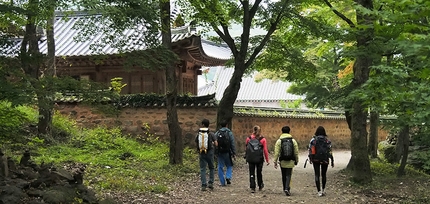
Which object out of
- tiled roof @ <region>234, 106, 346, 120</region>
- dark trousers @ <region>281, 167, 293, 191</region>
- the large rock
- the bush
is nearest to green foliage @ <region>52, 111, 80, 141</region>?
tiled roof @ <region>234, 106, 346, 120</region>

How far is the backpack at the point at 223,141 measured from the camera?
1096 centimetres

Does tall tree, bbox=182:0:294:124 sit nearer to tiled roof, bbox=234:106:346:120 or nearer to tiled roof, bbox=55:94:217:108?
tiled roof, bbox=55:94:217:108

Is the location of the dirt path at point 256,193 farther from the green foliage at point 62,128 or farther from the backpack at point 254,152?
the green foliage at point 62,128

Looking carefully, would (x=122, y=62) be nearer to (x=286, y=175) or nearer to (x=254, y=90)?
(x=286, y=175)

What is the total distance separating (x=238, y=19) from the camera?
16062 millimetres

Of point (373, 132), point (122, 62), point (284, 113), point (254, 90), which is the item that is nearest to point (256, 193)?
point (373, 132)

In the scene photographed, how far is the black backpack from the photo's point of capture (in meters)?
10.3

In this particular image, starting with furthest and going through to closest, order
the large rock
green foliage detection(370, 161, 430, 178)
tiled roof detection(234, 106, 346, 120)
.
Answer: tiled roof detection(234, 106, 346, 120)
green foliage detection(370, 161, 430, 178)
the large rock

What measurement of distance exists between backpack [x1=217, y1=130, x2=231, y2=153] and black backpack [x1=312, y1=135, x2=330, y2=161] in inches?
82.5

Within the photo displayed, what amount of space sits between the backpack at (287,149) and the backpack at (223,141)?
1.44 meters

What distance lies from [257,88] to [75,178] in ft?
144

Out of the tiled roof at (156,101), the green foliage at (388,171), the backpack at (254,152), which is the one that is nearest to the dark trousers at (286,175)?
the backpack at (254,152)

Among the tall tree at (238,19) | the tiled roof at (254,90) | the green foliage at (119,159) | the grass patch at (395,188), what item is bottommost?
the grass patch at (395,188)

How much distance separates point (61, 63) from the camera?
21703 mm
